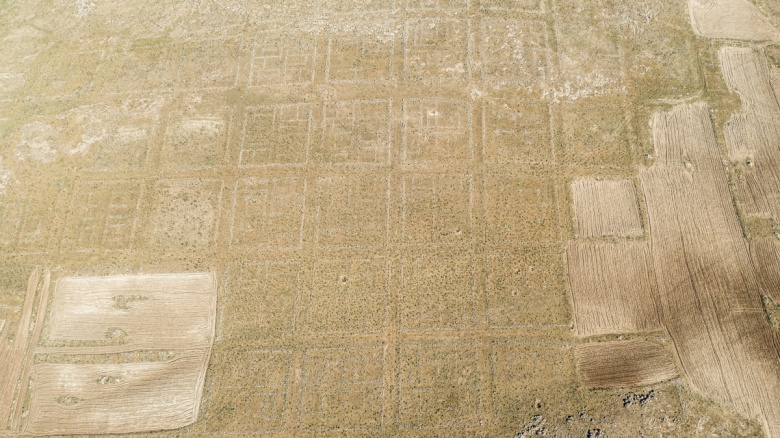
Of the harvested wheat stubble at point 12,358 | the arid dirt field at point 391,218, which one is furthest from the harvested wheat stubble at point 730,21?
the harvested wheat stubble at point 12,358

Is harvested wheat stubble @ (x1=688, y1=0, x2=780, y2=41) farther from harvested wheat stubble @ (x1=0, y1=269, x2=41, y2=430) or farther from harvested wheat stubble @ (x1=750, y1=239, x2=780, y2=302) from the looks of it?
harvested wheat stubble @ (x1=0, y1=269, x2=41, y2=430)

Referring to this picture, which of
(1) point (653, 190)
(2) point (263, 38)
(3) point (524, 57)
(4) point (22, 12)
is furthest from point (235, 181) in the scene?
(1) point (653, 190)

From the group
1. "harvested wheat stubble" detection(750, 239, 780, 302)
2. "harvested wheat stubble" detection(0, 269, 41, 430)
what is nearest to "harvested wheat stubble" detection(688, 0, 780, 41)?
"harvested wheat stubble" detection(750, 239, 780, 302)

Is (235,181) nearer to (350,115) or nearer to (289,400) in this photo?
(350,115)

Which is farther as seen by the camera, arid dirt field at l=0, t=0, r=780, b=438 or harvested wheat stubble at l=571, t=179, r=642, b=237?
harvested wheat stubble at l=571, t=179, r=642, b=237

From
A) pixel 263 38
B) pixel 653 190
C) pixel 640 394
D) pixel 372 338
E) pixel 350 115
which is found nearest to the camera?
pixel 640 394
